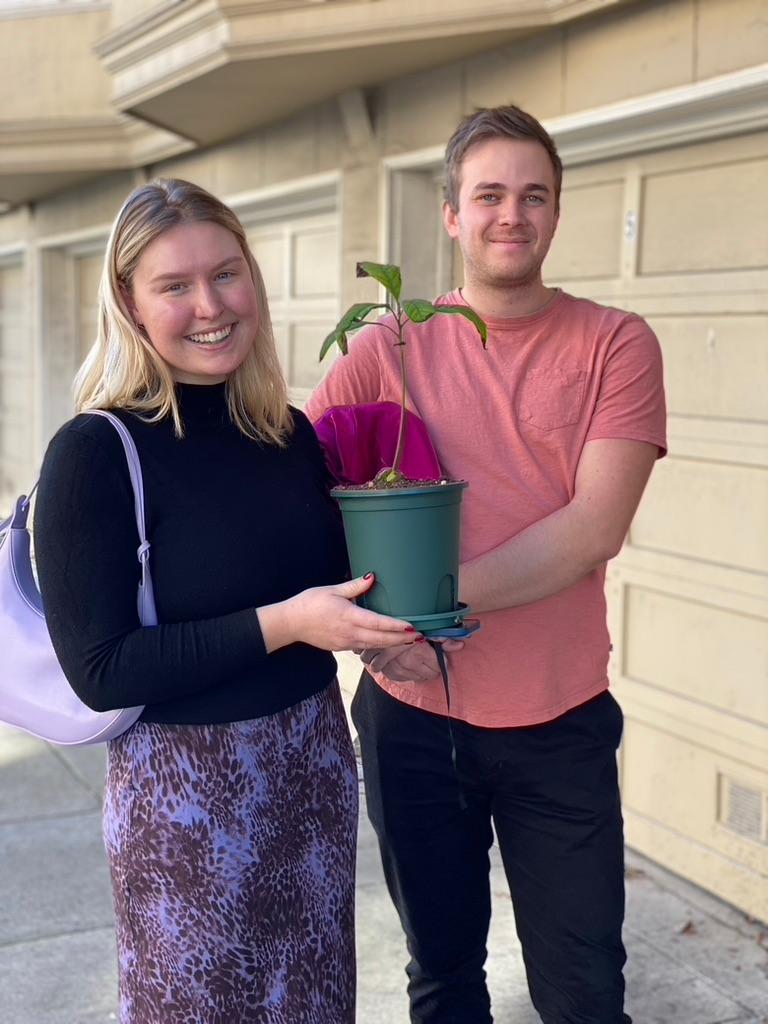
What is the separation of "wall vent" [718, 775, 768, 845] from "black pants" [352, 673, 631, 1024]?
63.9 inches

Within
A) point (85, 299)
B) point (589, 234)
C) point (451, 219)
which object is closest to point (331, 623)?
point (451, 219)

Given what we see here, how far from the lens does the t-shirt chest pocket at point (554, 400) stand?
222cm

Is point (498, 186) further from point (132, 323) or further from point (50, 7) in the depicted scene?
point (50, 7)

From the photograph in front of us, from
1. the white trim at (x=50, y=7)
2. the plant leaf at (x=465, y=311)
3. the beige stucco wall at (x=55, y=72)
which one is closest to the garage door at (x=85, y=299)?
the beige stucco wall at (x=55, y=72)

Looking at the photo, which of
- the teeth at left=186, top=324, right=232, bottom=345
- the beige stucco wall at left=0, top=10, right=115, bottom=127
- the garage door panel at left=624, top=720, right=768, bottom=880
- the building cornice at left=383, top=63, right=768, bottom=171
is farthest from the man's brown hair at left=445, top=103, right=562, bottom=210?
the beige stucco wall at left=0, top=10, right=115, bottom=127

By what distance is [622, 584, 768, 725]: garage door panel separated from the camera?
3.79 metres

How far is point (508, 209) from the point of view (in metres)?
2.19

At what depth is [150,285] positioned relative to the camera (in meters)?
1.82

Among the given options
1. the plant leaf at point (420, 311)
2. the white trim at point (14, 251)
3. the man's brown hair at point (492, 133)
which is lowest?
the plant leaf at point (420, 311)

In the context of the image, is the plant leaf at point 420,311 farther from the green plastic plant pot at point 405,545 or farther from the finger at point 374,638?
the finger at point 374,638

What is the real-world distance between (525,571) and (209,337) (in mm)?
675

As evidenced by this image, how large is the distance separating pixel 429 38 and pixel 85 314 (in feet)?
20.6

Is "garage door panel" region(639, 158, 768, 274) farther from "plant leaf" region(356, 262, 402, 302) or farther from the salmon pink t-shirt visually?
"plant leaf" region(356, 262, 402, 302)

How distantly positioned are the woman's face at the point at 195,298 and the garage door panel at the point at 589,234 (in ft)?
8.57
